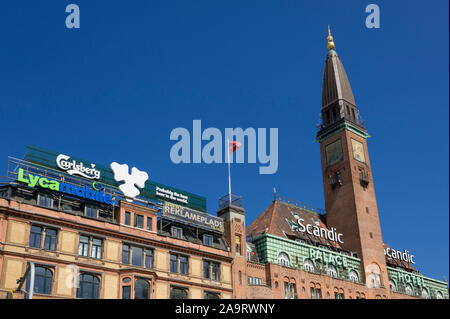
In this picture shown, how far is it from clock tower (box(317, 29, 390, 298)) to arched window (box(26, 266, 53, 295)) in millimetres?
57259

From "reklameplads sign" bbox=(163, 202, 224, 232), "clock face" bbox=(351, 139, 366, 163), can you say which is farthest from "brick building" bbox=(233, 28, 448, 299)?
"reklameplads sign" bbox=(163, 202, 224, 232)

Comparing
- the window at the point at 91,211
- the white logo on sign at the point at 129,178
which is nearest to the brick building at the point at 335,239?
the white logo on sign at the point at 129,178

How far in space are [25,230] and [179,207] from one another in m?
21.8

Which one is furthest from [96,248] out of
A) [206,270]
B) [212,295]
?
[212,295]

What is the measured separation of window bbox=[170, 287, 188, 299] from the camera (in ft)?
220

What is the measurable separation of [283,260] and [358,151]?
33.0m

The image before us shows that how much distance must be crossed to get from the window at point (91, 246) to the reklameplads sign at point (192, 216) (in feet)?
35.9

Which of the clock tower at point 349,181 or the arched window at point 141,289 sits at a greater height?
the clock tower at point 349,181

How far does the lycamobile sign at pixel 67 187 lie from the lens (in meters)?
59.8

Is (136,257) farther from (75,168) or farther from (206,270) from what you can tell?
(75,168)

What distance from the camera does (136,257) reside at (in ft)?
215

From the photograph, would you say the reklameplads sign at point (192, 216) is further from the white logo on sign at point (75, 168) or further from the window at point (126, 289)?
the window at point (126, 289)
